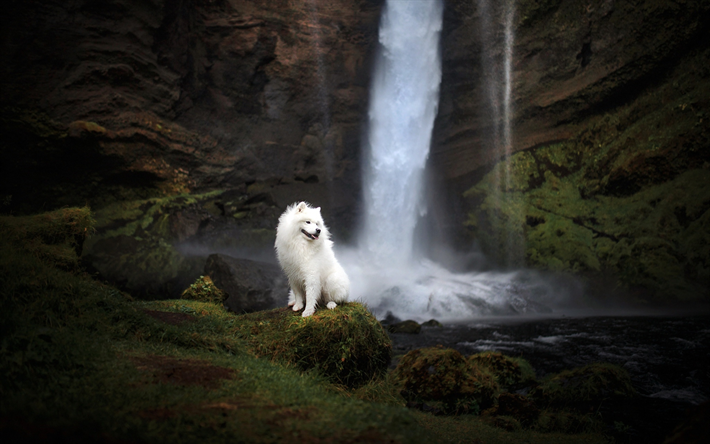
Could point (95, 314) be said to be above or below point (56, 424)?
above

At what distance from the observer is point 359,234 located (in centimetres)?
2331

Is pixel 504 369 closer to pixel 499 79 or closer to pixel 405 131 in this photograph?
pixel 405 131

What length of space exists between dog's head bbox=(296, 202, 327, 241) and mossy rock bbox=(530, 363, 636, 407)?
192 inches

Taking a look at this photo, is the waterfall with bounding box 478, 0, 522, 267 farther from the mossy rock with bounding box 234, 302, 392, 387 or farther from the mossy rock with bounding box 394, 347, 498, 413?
the mossy rock with bounding box 234, 302, 392, 387

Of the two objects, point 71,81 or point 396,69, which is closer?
point 71,81

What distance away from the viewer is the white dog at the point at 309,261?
5479mm

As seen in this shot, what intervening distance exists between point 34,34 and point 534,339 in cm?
2191

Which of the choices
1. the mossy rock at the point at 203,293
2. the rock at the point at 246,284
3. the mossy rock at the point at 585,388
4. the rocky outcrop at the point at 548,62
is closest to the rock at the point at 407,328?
the rock at the point at 246,284

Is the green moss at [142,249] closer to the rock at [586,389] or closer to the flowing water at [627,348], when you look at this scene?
the flowing water at [627,348]

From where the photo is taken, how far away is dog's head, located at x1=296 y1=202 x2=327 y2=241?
17.8ft

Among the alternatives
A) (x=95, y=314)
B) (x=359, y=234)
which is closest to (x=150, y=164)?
(x=359, y=234)

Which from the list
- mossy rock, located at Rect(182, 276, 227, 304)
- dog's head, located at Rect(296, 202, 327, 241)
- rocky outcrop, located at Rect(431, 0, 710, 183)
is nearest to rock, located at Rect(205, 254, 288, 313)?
mossy rock, located at Rect(182, 276, 227, 304)

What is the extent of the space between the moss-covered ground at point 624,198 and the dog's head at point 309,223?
15.5 metres

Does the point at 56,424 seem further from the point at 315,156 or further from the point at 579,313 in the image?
the point at 315,156
